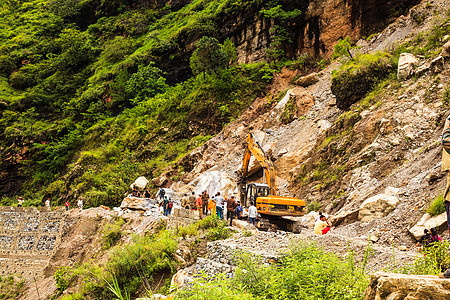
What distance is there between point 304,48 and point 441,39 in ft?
47.1

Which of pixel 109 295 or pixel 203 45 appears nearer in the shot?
pixel 109 295

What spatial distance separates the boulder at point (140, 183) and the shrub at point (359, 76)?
14608 mm

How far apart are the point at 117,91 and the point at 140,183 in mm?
17286

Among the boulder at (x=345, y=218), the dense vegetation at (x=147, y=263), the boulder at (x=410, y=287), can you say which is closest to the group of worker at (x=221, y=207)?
the dense vegetation at (x=147, y=263)

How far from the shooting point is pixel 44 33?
55719 mm

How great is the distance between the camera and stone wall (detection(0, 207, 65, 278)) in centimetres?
1930

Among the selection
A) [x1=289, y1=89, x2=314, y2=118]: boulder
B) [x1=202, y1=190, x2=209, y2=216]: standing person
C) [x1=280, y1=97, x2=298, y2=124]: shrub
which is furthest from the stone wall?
[x1=289, y1=89, x2=314, y2=118]: boulder

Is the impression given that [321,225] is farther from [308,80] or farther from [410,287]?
[308,80]

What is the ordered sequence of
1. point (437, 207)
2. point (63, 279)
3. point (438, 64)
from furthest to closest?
point (63, 279) → point (438, 64) → point (437, 207)

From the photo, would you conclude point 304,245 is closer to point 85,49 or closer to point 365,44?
point 365,44

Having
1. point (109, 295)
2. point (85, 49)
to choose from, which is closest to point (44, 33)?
point (85, 49)

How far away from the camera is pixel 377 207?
9086 mm

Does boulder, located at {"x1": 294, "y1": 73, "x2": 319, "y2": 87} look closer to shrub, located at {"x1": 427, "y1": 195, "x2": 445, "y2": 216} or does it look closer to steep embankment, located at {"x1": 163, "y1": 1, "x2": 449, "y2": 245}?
steep embankment, located at {"x1": 163, "y1": 1, "x2": 449, "y2": 245}

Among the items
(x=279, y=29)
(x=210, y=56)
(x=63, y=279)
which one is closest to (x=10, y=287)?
(x=63, y=279)
